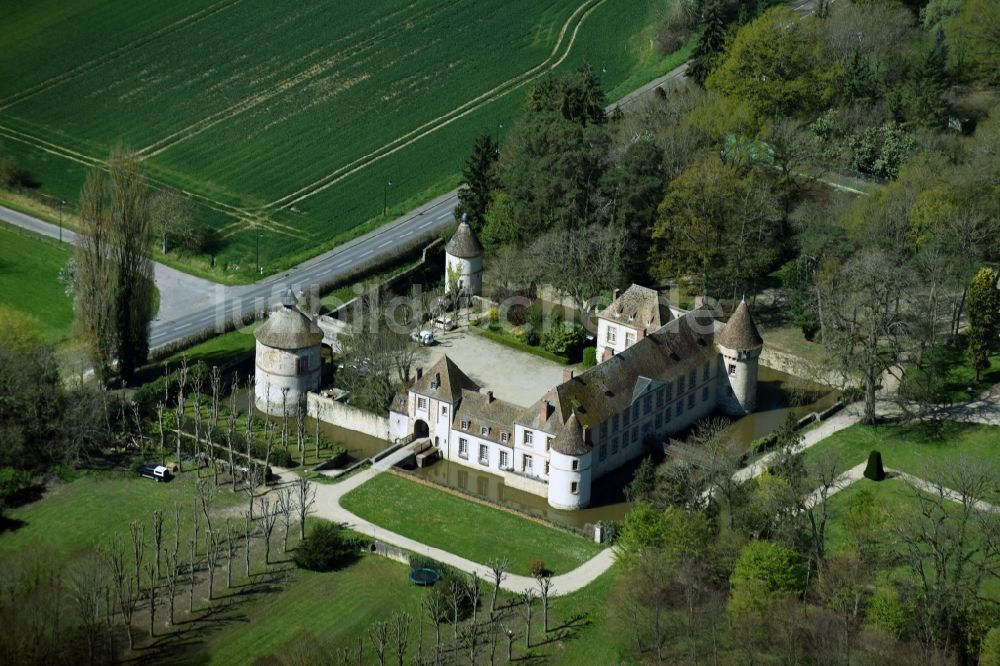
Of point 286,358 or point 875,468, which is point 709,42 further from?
point 875,468

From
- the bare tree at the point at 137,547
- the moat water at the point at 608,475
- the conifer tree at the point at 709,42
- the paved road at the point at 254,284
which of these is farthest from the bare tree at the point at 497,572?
the conifer tree at the point at 709,42

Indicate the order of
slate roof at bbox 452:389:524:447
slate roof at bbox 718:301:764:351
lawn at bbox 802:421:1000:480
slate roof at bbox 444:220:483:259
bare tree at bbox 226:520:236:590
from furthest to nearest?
slate roof at bbox 444:220:483:259 < slate roof at bbox 718:301:764:351 < lawn at bbox 802:421:1000:480 < slate roof at bbox 452:389:524:447 < bare tree at bbox 226:520:236:590

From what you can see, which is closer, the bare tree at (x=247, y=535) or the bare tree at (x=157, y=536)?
the bare tree at (x=157, y=536)

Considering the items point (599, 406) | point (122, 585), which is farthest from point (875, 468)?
point (122, 585)

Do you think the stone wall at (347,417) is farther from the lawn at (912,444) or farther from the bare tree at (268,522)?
A: the lawn at (912,444)

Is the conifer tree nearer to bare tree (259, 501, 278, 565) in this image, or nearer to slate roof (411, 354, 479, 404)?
slate roof (411, 354, 479, 404)

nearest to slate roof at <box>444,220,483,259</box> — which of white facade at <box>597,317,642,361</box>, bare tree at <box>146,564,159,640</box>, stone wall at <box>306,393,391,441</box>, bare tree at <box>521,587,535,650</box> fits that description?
white facade at <box>597,317,642,361</box>
